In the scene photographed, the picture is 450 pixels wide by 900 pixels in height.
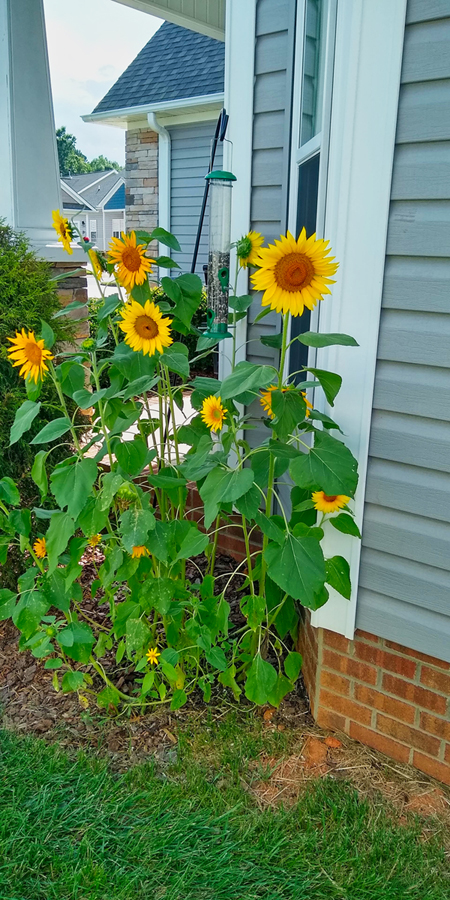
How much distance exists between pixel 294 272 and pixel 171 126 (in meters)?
8.33

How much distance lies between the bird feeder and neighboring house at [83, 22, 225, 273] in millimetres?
6023

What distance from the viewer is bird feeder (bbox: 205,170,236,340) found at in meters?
2.26

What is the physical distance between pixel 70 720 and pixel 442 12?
7.41 ft

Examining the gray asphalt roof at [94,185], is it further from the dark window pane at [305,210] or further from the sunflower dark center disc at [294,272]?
the sunflower dark center disc at [294,272]

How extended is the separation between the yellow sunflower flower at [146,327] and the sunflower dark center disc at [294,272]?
0.37m

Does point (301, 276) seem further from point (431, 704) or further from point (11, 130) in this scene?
point (11, 130)

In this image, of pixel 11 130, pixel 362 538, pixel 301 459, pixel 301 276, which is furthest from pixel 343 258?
pixel 11 130

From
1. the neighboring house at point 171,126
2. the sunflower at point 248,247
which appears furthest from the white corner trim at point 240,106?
the neighboring house at point 171,126

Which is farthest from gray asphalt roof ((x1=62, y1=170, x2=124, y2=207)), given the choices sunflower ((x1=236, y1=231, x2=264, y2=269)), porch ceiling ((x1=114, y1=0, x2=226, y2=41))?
sunflower ((x1=236, y1=231, x2=264, y2=269))

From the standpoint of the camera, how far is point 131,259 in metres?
1.80

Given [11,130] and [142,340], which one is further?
[11,130]

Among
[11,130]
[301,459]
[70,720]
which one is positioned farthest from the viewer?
[11,130]

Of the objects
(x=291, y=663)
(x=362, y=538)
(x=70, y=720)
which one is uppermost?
(x=362, y=538)

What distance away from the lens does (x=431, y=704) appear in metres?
1.94
